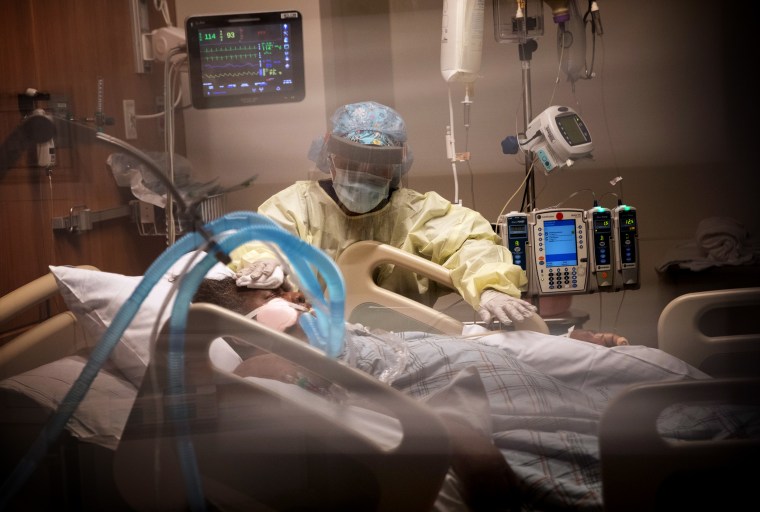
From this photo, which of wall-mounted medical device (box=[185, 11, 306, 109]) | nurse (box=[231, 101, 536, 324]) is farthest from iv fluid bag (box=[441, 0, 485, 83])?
wall-mounted medical device (box=[185, 11, 306, 109])

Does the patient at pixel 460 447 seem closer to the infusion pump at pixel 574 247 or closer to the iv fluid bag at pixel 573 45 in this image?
the infusion pump at pixel 574 247

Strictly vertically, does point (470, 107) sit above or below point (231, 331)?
above

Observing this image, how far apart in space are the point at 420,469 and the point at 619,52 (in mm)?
1208

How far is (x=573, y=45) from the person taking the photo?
1.73 meters

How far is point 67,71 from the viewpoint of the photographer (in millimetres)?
1422

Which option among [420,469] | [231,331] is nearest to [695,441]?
[420,469]

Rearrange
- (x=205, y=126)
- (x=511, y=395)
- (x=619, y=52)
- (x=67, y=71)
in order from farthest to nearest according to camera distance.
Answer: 1. (x=619, y=52)
2. (x=67, y=71)
3. (x=205, y=126)
4. (x=511, y=395)

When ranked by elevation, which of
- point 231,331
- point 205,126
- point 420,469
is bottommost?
point 420,469

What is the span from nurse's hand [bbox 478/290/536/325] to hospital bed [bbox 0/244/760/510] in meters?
0.48

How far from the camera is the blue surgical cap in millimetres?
1445

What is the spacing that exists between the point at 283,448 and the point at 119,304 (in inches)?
14.9

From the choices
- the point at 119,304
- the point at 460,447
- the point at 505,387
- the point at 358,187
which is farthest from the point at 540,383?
the point at 119,304

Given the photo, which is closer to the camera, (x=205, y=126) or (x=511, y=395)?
(x=511, y=395)

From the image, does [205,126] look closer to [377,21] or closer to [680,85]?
[377,21]
